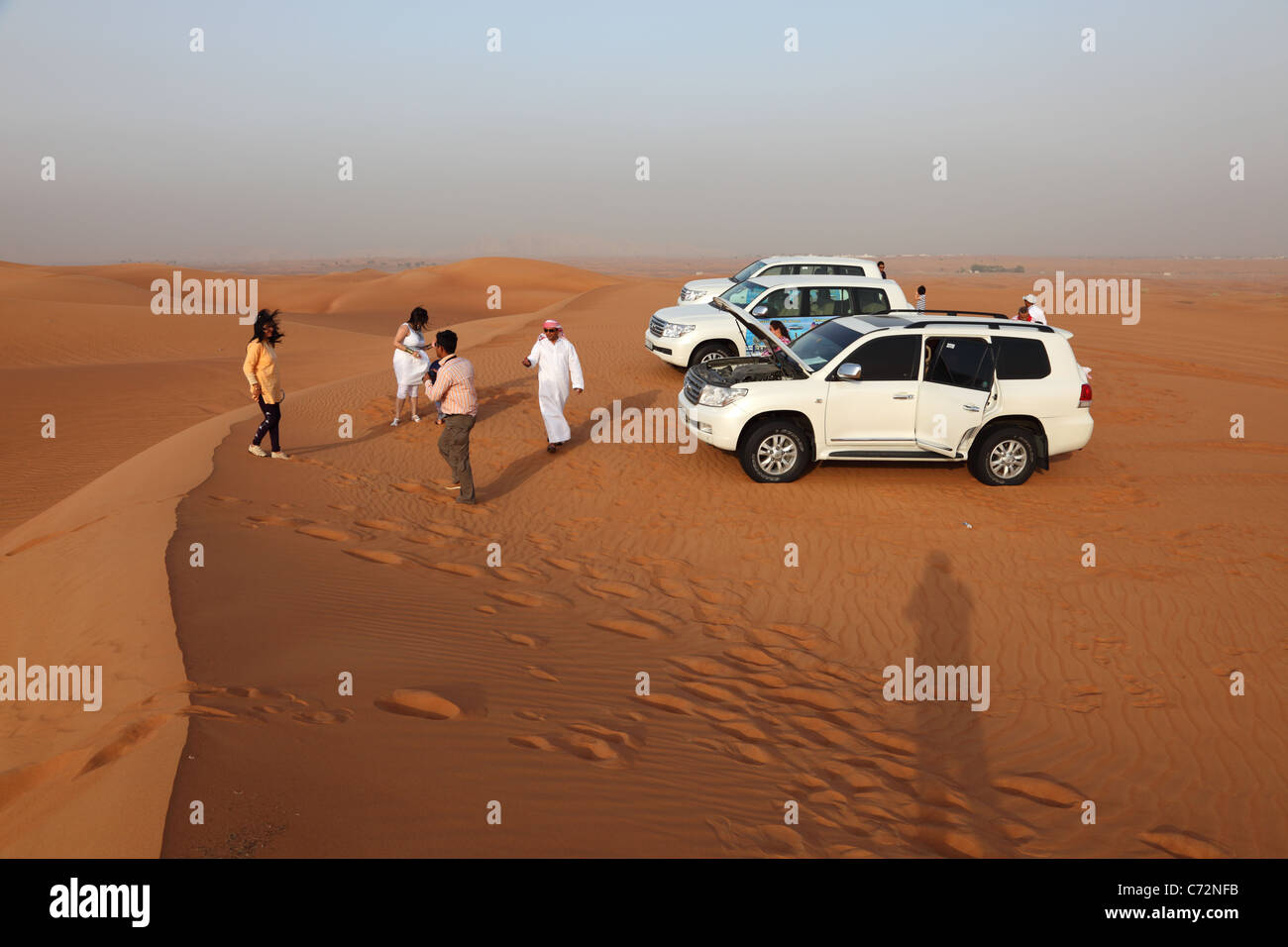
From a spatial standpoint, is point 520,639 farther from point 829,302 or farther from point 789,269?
point 789,269

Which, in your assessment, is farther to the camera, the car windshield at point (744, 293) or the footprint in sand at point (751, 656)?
the car windshield at point (744, 293)

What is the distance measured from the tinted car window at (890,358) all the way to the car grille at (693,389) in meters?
1.97

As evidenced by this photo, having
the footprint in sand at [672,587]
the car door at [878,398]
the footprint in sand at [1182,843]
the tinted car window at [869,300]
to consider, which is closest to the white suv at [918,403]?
the car door at [878,398]

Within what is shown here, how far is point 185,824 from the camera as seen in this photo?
3393mm

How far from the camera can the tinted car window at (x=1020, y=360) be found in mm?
10516

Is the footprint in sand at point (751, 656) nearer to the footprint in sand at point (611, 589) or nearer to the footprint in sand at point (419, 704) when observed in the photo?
the footprint in sand at point (611, 589)

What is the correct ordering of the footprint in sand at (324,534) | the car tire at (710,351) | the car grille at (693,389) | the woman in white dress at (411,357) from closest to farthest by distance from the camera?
the footprint in sand at (324,534), the car grille at (693,389), the woman in white dress at (411,357), the car tire at (710,351)

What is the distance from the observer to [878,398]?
1034 cm

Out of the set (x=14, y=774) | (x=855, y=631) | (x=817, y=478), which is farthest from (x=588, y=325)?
(x=14, y=774)

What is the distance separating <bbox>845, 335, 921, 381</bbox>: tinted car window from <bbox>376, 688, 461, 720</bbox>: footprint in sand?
7193mm

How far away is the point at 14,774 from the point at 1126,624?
8064 millimetres

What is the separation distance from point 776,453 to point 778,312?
474 centimetres

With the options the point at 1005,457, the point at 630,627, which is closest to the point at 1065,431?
the point at 1005,457
